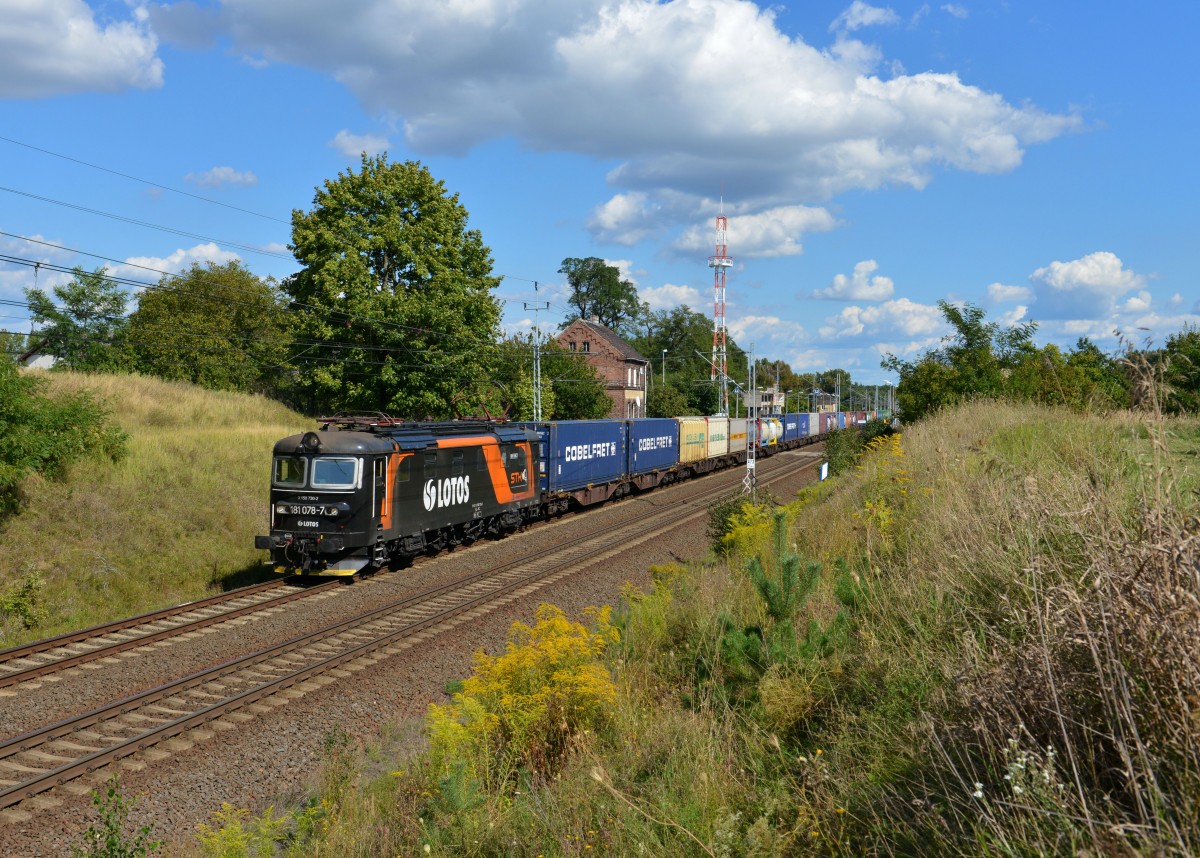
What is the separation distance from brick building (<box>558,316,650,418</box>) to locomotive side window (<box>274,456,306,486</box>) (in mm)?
56400

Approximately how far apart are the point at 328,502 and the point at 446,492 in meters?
3.51

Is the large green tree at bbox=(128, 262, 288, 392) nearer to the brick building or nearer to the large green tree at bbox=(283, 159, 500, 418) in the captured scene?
the large green tree at bbox=(283, 159, 500, 418)

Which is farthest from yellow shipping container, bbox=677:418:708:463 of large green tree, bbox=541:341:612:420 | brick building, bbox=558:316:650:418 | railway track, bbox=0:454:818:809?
brick building, bbox=558:316:650:418

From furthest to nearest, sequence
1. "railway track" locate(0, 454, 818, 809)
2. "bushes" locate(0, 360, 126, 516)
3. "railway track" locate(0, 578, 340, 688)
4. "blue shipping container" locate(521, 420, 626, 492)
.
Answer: "blue shipping container" locate(521, 420, 626, 492), "bushes" locate(0, 360, 126, 516), "railway track" locate(0, 578, 340, 688), "railway track" locate(0, 454, 818, 809)

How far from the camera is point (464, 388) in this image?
122 feet

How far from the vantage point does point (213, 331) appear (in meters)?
48.1

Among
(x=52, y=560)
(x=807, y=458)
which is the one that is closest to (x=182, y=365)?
(x=52, y=560)

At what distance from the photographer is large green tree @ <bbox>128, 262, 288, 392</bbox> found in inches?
1849

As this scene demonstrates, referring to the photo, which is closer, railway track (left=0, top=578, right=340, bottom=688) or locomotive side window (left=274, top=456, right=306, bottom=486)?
railway track (left=0, top=578, right=340, bottom=688)

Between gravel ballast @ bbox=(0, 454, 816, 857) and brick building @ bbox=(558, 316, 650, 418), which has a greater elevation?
brick building @ bbox=(558, 316, 650, 418)

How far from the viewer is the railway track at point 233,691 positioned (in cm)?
844

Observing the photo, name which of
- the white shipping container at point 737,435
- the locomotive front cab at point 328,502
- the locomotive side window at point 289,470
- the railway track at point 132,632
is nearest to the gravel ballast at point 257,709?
the railway track at point 132,632

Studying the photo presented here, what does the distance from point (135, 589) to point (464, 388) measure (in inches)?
806

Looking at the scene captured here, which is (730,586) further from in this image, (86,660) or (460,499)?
(460,499)
